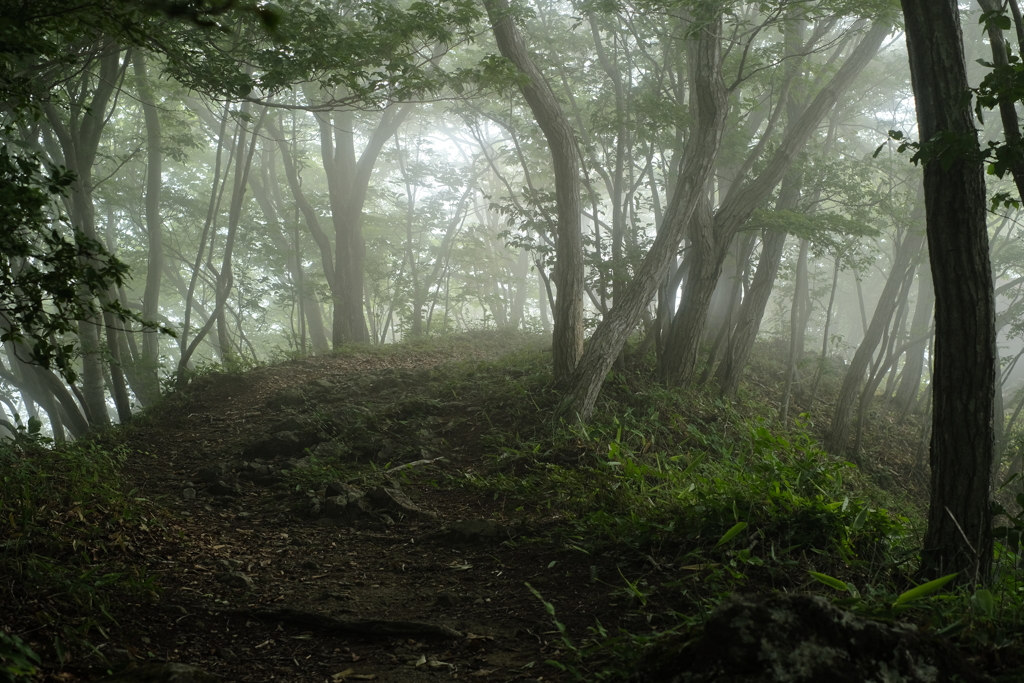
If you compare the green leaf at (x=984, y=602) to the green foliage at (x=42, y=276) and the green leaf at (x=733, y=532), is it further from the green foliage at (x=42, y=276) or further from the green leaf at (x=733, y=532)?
the green foliage at (x=42, y=276)

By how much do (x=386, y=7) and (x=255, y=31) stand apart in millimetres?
1498

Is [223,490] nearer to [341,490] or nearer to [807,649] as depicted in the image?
[341,490]

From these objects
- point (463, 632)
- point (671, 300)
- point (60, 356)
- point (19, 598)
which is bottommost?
point (463, 632)

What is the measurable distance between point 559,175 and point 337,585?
18.2 feet

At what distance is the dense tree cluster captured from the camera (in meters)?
3.40

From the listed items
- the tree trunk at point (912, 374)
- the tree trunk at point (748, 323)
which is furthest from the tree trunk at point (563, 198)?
the tree trunk at point (912, 374)

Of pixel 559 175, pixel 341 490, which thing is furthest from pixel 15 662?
pixel 559 175

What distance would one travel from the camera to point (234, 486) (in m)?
5.82

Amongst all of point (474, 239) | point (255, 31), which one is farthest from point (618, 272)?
point (474, 239)

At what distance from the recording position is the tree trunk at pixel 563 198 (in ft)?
25.1

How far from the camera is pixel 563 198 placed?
8117mm

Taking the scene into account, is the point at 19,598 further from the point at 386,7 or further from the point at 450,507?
the point at 386,7

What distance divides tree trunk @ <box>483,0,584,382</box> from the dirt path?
203cm

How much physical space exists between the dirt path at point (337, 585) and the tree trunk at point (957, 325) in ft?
6.22
